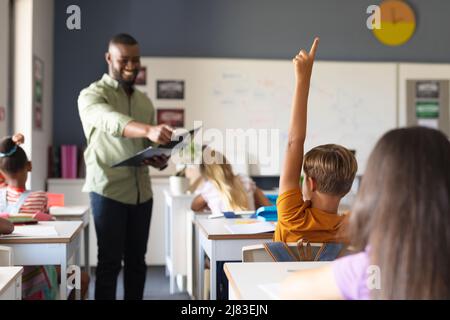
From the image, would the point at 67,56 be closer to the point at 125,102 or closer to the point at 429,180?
the point at 125,102

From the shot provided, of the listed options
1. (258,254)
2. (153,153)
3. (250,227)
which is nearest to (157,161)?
(153,153)

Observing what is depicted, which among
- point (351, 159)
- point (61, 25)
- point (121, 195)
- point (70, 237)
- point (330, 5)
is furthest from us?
point (330, 5)

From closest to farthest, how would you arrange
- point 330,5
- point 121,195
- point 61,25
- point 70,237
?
point 70,237, point 121,195, point 61,25, point 330,5

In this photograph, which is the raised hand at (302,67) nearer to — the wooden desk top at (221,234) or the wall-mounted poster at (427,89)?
the wooden desk top at (221,234)

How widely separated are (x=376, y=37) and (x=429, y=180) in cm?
523

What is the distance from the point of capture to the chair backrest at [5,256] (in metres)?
2.17

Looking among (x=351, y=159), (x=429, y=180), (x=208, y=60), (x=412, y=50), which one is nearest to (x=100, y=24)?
(x=208, y=60)

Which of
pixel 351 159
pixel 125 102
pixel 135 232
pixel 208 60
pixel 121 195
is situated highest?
pixel 208 60

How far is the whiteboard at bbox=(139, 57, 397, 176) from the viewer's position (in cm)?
565

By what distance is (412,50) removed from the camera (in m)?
6.01

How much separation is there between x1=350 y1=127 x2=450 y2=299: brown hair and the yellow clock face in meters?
5.20

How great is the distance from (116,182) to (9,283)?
1.35 metres

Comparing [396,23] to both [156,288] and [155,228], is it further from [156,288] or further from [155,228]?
[156,288]

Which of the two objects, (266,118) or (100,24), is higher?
(100,24)
